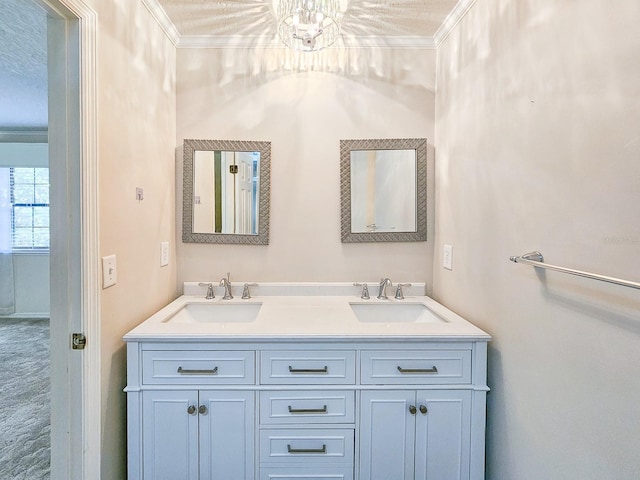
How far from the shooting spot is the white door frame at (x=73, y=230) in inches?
42.1

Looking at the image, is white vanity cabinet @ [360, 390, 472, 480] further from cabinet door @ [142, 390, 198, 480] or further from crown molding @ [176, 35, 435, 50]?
crown molding @ [176, 35, 435, 50]

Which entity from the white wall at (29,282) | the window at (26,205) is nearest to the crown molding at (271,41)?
the window at (26,205)

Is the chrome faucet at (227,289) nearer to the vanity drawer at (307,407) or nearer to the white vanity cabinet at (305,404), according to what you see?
the white vanity cabinet at (305,404)

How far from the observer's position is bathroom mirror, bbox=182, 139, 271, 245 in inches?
73.7

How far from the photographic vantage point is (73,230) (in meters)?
1.09

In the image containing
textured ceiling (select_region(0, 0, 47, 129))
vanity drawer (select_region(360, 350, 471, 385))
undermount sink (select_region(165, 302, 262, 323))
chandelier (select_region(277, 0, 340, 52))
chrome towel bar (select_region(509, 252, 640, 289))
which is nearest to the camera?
chrome towel bar (select_region(509, 252, 640, 289))

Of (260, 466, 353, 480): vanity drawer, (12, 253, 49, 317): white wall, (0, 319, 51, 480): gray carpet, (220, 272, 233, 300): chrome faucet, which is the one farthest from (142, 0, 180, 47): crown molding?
(12, 253, 49, 317): white wall

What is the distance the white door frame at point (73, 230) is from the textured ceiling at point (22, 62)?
156mm

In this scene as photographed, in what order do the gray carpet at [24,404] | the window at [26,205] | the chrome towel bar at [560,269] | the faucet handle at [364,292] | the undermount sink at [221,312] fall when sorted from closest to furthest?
the chrome towel bar at [560,269] < the gray carpet at [24,404] < the undermount sink at [221,312] < the faucet handle at [364,292] < the window at [26,205]

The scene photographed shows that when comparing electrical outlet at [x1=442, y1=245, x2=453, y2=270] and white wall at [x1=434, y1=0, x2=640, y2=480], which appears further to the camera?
electrical outlet at [x1=442, y1=245, x2=453, y2=270]

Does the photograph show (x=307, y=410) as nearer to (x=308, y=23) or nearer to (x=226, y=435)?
(x=226, y=435)

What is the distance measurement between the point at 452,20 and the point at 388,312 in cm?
166

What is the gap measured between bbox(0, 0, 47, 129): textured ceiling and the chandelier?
3.13 feet

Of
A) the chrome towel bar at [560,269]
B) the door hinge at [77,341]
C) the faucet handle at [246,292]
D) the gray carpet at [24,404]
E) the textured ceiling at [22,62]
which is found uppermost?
the textured ceiling at [22,62]
